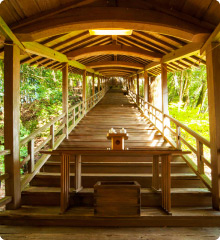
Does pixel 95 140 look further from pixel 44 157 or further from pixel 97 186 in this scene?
pixel 97 186

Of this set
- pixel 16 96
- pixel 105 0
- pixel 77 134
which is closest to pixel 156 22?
pixel 105 0

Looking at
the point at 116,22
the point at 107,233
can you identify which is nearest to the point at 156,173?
the point at 107,233

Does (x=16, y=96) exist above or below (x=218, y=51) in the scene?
below

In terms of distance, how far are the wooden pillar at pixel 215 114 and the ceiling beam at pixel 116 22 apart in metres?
0.39

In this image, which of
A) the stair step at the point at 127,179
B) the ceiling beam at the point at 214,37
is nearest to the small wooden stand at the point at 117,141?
the stair step at the point at 127,179

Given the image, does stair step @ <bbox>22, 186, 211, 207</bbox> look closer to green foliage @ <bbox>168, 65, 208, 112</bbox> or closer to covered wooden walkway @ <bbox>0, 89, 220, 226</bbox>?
covered wooden walkway @ <bbox>0, 89, 220, 226</bbox>

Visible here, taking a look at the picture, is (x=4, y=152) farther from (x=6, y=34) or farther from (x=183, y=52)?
(x=183, y=52)

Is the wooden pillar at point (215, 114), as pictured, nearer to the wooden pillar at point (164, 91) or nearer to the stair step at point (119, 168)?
the stair step at point (119, 168)

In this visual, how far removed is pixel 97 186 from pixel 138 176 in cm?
135

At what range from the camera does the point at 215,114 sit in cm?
349

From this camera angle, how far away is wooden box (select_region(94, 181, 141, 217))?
3131 mm

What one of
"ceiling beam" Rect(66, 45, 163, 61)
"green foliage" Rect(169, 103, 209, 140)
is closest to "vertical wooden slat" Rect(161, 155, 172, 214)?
"ceiling beam" Rect(66, 45, 163, 61)

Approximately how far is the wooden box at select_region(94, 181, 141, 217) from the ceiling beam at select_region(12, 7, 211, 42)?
9.13 ft

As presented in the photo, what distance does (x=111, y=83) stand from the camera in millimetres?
31375
